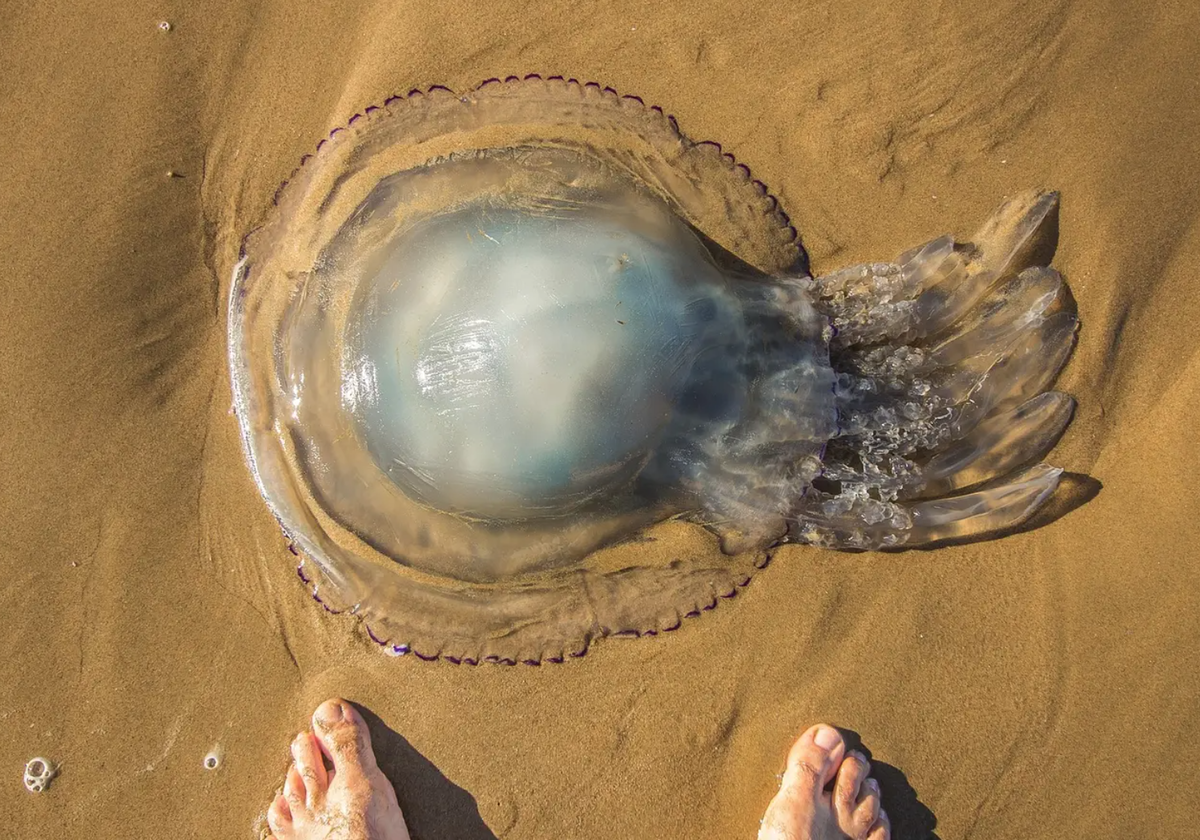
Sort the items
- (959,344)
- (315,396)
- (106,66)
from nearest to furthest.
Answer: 1. (315,396)
2. (959,344)
3. (106,66)

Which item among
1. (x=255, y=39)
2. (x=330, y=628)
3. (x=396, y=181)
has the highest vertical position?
(x=255, y=39)

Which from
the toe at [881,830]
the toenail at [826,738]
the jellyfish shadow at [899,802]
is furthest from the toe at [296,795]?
the toe at [881,830]

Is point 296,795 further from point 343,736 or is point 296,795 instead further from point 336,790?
point 343,736

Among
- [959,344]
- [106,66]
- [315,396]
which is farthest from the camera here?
[106,66]

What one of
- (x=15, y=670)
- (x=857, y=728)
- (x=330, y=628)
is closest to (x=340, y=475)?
(x=330, y=628)

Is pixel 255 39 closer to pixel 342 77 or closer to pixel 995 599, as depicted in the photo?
pixel 342 77

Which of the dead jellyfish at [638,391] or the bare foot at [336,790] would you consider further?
the bare foot at [336,790]

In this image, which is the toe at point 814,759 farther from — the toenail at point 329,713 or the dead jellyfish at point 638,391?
the toenail at point 329,713
